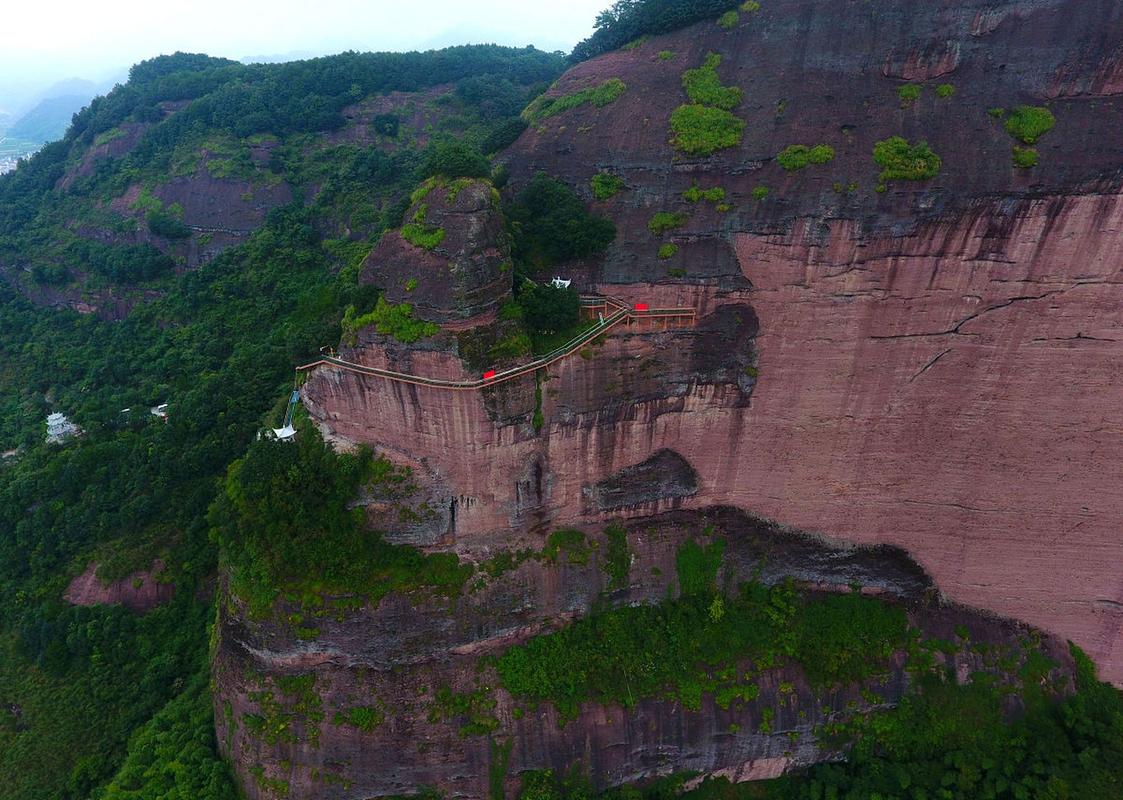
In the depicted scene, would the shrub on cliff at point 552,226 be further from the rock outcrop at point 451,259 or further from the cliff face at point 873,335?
the rock outcrop at point 451,259

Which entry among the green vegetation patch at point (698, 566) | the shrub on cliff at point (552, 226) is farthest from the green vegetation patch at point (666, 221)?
the green vegetation patch at point (698, 566)

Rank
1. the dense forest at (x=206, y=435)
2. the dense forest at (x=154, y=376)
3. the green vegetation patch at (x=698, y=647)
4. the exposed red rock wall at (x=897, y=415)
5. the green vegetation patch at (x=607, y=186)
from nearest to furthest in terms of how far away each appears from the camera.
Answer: the exposed red rock wall at (x=897, y=415), the dense forest at (x=206, y=435), the green vegetation patch at (x=698, y=647), the green vegetation patch at (x=607, y=186), the dense forest at (x=154, y=376)

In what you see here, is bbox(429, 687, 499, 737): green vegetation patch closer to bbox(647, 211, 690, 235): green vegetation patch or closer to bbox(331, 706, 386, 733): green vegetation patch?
bbox(331, 706, 386, 733): green vegetation patch

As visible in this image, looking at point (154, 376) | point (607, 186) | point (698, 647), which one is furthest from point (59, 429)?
point (698, 647)

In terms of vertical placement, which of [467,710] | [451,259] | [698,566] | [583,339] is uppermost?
[451,259]

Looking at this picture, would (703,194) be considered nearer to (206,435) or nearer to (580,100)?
(580,100)

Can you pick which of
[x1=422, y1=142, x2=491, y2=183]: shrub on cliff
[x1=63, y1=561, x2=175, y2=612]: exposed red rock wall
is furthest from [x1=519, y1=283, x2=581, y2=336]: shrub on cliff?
[x1=63, y1=561, x2=175, y2=612]: exposed red rock wall
